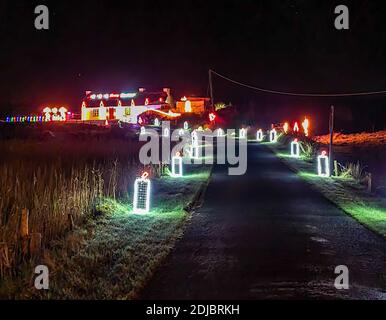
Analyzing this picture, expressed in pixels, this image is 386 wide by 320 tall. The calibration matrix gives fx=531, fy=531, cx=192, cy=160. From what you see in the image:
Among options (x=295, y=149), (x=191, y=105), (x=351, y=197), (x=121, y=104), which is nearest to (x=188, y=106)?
(x=191, y=105)

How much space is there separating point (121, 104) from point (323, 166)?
5786 centimetres

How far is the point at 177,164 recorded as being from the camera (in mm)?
20781

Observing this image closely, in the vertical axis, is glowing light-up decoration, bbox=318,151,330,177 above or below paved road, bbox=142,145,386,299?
above

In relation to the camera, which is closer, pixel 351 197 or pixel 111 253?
pixel 111 253

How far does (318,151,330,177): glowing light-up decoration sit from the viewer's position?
67.0ft

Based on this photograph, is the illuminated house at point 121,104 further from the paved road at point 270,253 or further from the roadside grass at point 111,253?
the roadside grass at point 111,253

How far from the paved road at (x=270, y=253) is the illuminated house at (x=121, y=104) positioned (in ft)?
199

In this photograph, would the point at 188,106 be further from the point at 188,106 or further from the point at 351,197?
the point at 351,197

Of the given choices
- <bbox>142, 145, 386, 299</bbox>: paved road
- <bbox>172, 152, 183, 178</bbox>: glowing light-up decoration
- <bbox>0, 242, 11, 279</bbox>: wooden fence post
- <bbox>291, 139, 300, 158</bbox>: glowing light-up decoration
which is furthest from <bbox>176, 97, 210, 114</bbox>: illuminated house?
<bbox>0, 242, 11, 279</bbox>: wooden fence post

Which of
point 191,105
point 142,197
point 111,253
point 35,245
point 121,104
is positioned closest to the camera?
point 35,245

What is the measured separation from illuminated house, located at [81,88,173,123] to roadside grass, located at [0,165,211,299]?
61.5 m

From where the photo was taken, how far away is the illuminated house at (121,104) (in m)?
74.4

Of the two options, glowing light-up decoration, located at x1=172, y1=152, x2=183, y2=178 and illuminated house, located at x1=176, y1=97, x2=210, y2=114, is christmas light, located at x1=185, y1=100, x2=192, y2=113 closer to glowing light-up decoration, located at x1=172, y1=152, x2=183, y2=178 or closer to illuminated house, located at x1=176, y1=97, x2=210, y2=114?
illuminated house, located at x1=176, y1=97, x2=210, y2=114
